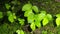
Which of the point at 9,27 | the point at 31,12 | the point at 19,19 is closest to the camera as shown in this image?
the point at 31,12

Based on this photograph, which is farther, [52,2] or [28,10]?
[52,2]

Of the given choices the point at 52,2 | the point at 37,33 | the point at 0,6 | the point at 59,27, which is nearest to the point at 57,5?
the point at 52,2

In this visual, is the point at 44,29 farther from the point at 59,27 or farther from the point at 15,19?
the point at 15,19

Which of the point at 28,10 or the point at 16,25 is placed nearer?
the point at 28,10

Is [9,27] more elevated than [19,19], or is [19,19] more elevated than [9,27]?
[19,19]

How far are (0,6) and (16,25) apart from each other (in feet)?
1.06

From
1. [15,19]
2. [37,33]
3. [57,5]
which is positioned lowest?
[37,33]

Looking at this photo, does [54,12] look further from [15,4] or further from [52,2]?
[15,4]

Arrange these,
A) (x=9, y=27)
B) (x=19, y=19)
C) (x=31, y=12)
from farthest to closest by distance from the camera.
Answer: (x=9, y=27), (x=19, y=19), (x=31, y=12)

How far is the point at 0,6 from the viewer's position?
6.21 ft

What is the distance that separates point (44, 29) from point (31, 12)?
39cm

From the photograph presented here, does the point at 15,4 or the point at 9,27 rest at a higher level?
the point at 15,4

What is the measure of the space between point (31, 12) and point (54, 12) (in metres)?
0.43

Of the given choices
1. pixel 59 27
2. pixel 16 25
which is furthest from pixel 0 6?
pixel 59 27
